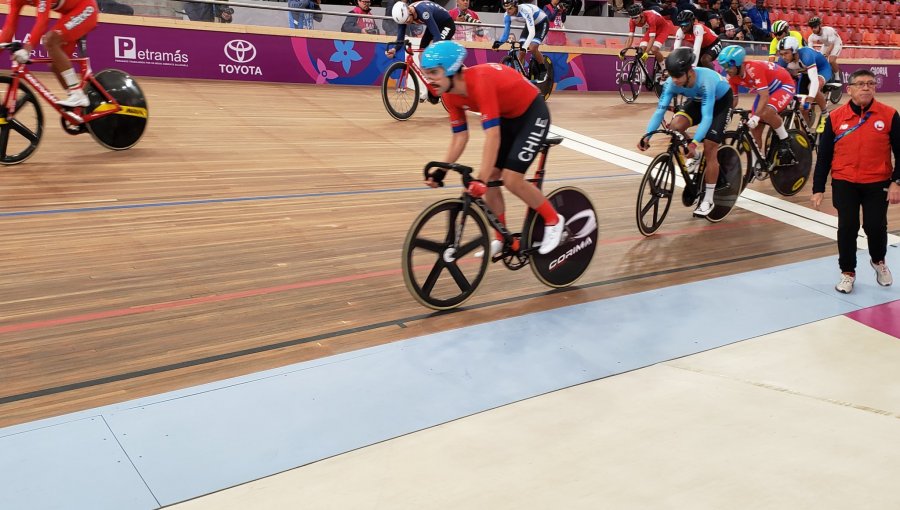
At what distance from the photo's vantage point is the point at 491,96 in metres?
3.91

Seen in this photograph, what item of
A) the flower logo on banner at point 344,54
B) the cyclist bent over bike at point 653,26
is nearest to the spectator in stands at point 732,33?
the cyclist bent over bike at point 653,26

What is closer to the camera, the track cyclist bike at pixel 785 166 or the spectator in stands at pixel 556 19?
the track cyclist bike at pixel 785 166

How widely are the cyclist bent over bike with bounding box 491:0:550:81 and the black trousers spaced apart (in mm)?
7180

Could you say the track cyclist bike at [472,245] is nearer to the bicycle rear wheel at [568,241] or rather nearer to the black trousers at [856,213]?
the bicycle rear wheel at [568,241]

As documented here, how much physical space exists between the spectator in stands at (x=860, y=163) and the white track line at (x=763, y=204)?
1.13 m

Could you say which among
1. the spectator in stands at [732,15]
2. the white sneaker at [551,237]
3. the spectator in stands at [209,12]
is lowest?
the white sneaker at [551,237]

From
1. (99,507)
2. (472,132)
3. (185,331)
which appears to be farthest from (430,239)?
(472,132)

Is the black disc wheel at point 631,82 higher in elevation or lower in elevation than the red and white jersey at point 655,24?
lower

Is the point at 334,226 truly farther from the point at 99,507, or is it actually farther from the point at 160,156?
the point at 99,507

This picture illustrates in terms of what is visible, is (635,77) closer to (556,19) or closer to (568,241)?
(556,19)

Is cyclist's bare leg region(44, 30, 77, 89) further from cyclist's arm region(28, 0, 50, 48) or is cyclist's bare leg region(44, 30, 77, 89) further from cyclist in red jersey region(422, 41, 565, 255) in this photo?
cyclist in red jersey region(422, 41, 565, 255)

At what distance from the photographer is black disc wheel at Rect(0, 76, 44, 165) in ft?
19.9

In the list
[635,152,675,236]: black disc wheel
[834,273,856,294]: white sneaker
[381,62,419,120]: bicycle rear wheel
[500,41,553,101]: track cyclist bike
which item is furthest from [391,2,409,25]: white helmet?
[834,273,856,294]: white sneaker

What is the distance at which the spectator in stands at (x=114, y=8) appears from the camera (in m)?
9.57
